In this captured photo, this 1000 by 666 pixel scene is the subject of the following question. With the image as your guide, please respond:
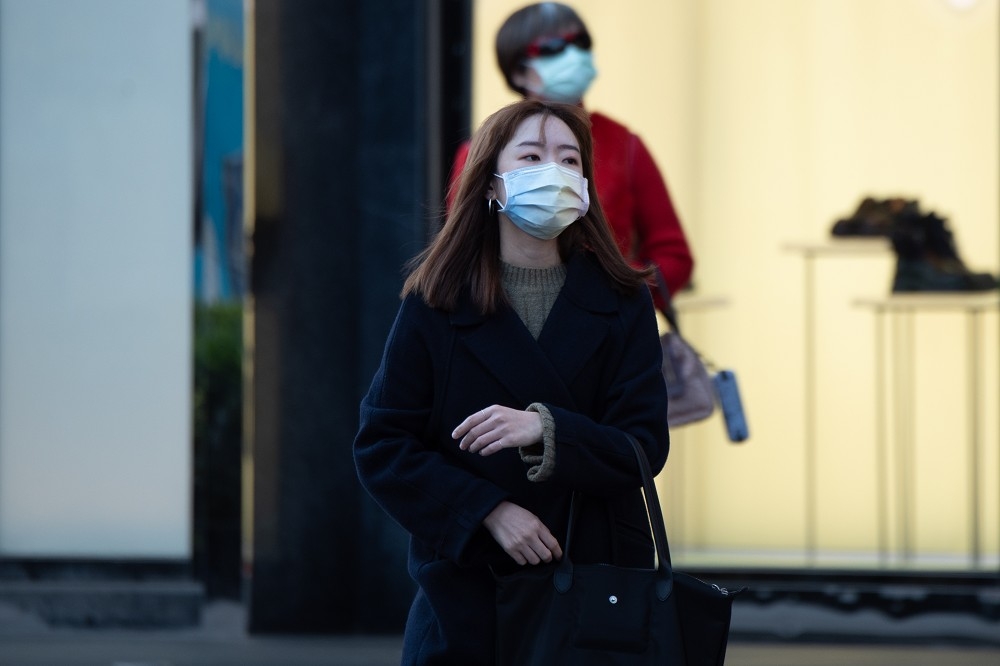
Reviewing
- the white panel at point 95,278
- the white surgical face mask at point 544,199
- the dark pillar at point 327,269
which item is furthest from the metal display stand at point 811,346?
the white surgical face mask at point 544,199

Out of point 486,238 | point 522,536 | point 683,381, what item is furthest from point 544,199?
point 683,381

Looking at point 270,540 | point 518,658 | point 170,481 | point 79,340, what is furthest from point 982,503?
point 518,658

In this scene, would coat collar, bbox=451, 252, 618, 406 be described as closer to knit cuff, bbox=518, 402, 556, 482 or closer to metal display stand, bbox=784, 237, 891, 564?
knit cuff, bbox=518, 402, 556, 482

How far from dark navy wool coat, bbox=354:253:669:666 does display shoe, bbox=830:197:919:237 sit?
3.88m

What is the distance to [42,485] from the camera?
648cm

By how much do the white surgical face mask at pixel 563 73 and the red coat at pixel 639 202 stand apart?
13 cm

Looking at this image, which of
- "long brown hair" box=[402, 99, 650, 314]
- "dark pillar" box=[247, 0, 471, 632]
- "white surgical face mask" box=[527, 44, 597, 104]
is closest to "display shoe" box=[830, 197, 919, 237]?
"dark pillar" box=[247, 0, 471, 632]

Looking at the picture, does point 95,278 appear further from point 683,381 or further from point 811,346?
point 683,381

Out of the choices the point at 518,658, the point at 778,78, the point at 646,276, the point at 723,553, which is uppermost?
the point at 778,78

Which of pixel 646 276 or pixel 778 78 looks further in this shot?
pixel 778 78

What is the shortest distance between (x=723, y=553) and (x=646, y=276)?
3.77 m

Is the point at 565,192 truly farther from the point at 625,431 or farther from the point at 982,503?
the point at 982,503

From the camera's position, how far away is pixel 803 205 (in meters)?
6.64

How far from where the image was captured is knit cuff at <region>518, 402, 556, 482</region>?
2.64 meters
